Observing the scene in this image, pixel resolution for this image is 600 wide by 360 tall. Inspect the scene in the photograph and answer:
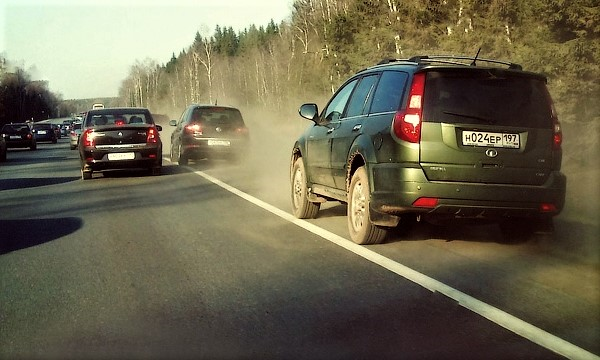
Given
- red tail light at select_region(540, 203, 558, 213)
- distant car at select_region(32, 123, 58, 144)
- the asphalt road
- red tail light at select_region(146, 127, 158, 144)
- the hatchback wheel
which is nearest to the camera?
the asphalt road

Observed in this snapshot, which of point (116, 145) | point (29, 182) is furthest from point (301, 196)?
point (29, 182)

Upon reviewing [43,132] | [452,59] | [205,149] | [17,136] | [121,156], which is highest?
[452,59]

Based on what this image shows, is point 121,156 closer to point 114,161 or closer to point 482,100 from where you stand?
point 114,161

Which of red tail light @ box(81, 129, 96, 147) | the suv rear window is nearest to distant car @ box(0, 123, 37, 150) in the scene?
red tail light @ box(81, 129, 96, 147)

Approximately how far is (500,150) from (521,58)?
49.8 ft

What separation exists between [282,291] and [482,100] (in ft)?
8.99

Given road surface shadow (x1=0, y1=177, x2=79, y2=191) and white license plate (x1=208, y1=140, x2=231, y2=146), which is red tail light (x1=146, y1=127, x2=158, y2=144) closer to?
road surface shadow (x1=0, y1=177, x2=79, y2=191)

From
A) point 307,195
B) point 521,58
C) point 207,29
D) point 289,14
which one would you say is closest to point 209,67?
point 207,29

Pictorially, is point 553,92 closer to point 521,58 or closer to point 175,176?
point 521,58

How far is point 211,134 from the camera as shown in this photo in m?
20.8

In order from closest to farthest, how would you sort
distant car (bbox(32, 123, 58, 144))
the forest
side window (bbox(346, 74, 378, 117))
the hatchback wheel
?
side window (bbox(346, 74, 378, 117)) < the forest < the hatchback wheel < distant car (bbox(32, 123, 58, 144))

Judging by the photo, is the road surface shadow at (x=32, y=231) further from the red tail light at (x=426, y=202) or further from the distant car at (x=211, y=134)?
the distant car at (x=211, y=134)

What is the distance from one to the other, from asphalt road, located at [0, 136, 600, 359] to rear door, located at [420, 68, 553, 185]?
82 cm

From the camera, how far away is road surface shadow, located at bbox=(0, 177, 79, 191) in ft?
54.2
